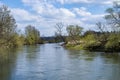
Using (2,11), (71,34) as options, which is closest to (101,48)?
(2,11)

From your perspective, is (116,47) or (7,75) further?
(116,47)

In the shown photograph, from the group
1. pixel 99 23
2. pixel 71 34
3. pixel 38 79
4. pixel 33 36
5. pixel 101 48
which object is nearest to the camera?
pixel 38 79

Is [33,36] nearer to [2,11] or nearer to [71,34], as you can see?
[71,34]

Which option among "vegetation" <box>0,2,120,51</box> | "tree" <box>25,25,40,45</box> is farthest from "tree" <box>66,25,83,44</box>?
"tree" <box>25,25,40,45</box>

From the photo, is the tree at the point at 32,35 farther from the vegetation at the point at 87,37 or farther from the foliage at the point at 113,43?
the foliage at the point at 113,43

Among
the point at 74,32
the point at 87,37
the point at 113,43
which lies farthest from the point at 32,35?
the point at 113,43

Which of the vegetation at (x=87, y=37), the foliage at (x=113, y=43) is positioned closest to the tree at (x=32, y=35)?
the vegetation at (x=87, y=37)

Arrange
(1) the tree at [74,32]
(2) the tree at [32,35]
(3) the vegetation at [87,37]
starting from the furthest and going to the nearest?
1. (2) the tree at [32,35]
2. (1) the tree at [74,32]
3. (3) the vegetation at [87,37]

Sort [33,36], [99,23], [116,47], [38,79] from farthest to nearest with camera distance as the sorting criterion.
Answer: [33,36] → [99,23] → [116,47] → [38,79]

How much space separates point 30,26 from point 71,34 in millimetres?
39371

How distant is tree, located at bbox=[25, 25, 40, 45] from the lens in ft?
460

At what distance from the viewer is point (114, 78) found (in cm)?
2683

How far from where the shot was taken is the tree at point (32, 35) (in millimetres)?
140275

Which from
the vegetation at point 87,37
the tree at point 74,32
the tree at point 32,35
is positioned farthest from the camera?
the tree at point 32,35
